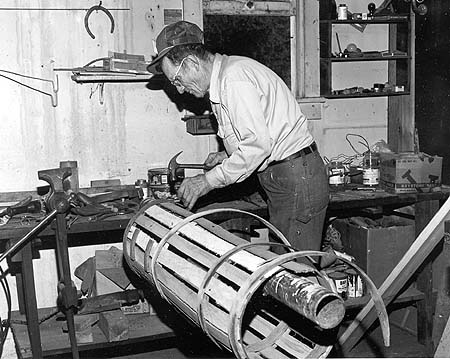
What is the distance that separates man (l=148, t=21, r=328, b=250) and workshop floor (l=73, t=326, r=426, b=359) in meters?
1.11

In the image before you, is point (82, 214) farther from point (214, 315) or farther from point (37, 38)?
point (214, 315)

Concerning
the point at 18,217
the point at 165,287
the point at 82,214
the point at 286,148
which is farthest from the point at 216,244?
the point at 18,217

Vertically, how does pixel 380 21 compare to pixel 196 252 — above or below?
above

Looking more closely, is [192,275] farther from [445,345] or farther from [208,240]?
[445,345]

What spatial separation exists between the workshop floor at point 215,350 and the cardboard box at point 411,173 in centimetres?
94

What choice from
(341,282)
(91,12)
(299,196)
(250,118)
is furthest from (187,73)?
(341,282)

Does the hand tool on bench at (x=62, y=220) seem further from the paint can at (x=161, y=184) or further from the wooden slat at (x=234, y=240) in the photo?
the paint can at (x=161, y=184)

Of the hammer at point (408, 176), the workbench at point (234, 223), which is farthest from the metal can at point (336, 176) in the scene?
the hammer at point (408, 176)

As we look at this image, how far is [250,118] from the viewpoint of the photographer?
2.71 metres

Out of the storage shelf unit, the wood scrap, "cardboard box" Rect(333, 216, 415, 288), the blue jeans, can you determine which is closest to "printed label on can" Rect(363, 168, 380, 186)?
"cardboard box" Rect(333, 216, 415, 288)

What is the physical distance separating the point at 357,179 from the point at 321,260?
853mm

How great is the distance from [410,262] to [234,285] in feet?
4.51

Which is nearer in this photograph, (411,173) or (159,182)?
(159,182)

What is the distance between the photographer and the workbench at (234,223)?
308 centimetres
